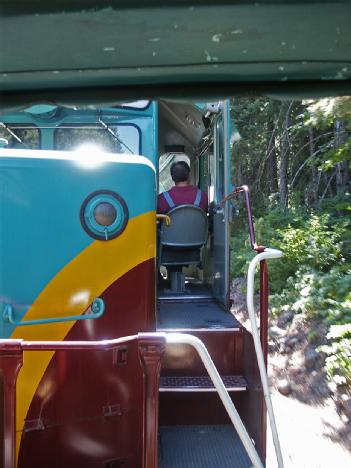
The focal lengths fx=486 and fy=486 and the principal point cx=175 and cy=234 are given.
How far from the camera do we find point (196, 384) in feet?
11.1

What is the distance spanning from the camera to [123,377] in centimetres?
285

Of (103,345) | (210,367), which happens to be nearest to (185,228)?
(210,367)

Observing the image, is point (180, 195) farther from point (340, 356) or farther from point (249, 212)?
point (340, 356)

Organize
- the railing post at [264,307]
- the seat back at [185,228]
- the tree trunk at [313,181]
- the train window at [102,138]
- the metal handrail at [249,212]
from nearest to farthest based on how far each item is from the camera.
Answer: the railing post at [264,307], the metal handrail at [249,212], the train window at [102,138], the seat back at [185,228], the tree trunk at [313,181]

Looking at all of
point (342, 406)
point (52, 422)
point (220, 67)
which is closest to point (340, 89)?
point (220, 67)

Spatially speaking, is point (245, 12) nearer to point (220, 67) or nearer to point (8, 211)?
point (220, 67)

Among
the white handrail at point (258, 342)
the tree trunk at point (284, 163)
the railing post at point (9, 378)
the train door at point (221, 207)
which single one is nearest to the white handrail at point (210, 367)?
the white handrail at point (258, 342)

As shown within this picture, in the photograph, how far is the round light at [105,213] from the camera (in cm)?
280

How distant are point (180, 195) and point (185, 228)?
376 mm

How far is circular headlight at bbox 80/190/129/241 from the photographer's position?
9.15 feet

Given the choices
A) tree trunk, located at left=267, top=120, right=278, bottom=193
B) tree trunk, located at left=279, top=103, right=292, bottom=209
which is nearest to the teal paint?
tree trunk, located at left=279, top=103, right=292, bottom=209

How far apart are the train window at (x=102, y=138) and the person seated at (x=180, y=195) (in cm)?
77

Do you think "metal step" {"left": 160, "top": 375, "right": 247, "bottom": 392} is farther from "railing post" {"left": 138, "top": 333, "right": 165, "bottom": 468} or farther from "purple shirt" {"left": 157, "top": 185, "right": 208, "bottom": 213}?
"purple shirt" {"left": 157, "top": 185, "right": 208, "bottom": 213}

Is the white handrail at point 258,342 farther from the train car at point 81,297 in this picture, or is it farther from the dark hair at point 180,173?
the dark hair at point 180,173
